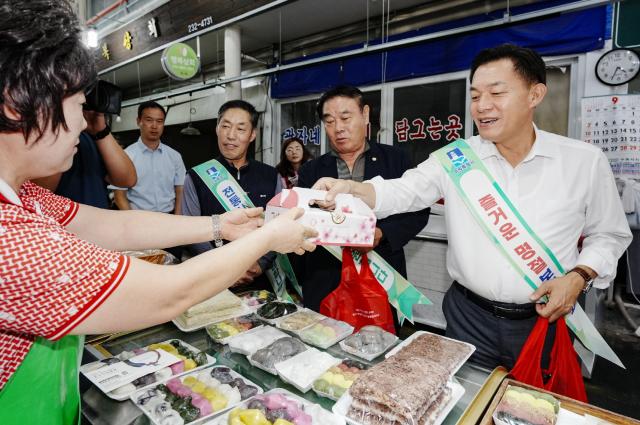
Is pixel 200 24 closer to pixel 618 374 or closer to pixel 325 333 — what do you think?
pixel 325 333

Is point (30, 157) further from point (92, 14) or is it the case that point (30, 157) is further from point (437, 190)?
point (92, 14)

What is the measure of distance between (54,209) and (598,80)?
448 centimetres

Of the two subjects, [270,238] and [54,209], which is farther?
[54,209]

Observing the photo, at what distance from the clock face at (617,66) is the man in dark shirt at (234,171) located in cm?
330

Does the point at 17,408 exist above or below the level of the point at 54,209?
below

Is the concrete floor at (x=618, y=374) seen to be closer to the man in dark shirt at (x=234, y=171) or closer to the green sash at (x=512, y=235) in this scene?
the green sash at (x=512, y=235)

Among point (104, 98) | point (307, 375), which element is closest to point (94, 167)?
point (104, 98)

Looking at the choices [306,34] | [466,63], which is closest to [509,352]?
[466,63]

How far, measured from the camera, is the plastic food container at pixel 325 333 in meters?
1.52

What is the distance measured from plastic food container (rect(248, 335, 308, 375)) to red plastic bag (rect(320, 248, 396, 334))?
25.6 inches

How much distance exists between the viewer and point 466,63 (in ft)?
14.4

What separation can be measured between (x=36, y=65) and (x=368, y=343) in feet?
4.31

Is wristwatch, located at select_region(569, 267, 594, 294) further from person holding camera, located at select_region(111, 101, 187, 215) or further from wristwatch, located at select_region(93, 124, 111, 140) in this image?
person holding camera, located at select_region(111, 101, 187, 215)

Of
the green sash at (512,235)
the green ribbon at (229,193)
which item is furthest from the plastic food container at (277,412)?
the green ribbon at (229,193)
